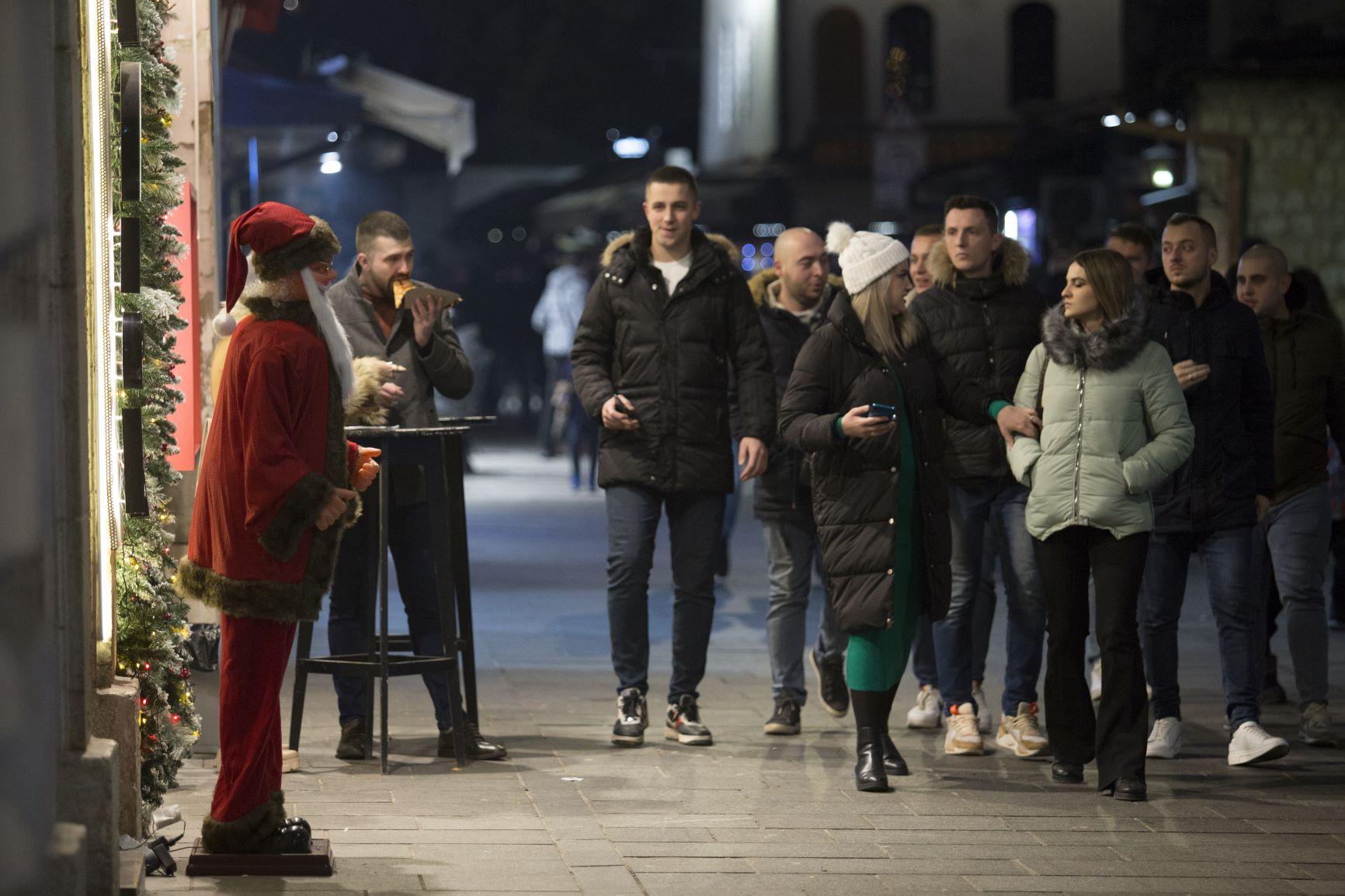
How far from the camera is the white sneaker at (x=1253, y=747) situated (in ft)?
26.1

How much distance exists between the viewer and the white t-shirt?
861cm

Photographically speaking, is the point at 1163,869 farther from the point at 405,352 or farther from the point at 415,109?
the point at 415,109

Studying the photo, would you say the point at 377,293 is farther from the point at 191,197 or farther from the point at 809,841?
the point at 809,841

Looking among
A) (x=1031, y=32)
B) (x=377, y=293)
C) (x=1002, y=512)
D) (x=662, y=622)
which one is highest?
(x=1031, y=32)

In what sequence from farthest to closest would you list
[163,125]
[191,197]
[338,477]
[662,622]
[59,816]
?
[662,622]
[191,197]
[163,125]
[338,477]
[59,816]

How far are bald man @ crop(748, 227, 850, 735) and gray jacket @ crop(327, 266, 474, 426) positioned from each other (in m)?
1.46

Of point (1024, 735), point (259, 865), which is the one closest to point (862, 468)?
point (1024, 735)

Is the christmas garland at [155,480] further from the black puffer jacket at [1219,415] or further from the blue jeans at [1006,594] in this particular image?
the black puffer jacket at [1219,415]

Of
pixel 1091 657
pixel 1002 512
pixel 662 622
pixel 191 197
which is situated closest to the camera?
pixel 191 197

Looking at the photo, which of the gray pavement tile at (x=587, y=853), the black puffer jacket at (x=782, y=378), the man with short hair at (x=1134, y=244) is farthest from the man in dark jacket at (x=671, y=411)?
the man with short hair at (x=1134, y=244)

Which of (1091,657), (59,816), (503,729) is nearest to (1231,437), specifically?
(1091,657)

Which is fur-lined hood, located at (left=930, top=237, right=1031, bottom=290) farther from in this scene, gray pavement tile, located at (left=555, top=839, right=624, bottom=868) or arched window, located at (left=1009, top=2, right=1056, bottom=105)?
arched window, located at (left=1009, top=2, right=1056, bottom=105)

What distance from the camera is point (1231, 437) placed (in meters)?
8.19

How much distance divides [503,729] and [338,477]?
2818 mm
